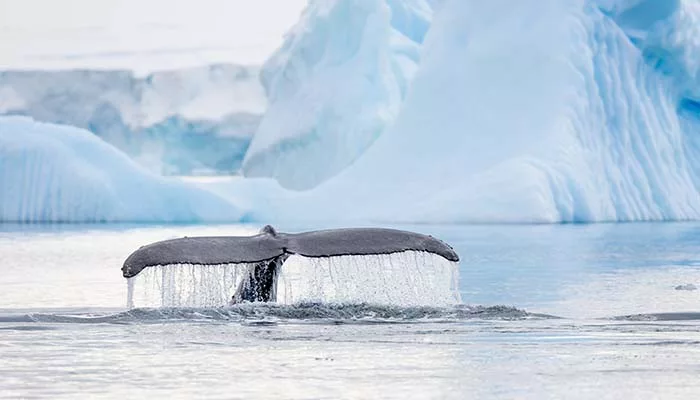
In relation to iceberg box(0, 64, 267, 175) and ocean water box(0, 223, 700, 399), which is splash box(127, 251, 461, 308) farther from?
iceberg box(0, 64, 267, 175)

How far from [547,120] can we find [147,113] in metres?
25.0

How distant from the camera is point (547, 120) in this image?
33.5 metres

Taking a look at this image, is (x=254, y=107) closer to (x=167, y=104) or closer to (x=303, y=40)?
(x=167, y=104)

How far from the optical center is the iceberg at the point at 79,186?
117ft

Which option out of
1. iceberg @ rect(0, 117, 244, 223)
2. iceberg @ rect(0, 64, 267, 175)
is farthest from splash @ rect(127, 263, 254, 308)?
iceberg @ rect(0, 64, 267, 175)

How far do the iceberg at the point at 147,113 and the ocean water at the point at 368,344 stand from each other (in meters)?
37.8

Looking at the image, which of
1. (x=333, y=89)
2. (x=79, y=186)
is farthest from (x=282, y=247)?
(x=333, y=89)

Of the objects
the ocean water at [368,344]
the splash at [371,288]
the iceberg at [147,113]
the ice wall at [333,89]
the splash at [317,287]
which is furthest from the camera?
the iceberg at [147,113]

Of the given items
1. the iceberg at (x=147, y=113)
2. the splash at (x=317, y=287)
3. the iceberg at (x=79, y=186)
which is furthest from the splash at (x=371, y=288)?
the iceberg at (x=147, y=113)

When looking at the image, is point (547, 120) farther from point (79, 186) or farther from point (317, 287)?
point (317, 287)

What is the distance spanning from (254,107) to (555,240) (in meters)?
33.5

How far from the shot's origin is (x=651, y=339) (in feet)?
30.2

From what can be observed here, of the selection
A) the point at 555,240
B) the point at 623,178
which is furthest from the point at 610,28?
the point at 555,240

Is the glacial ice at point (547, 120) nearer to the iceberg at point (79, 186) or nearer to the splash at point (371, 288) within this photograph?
the iceberg at point (79, 186)
